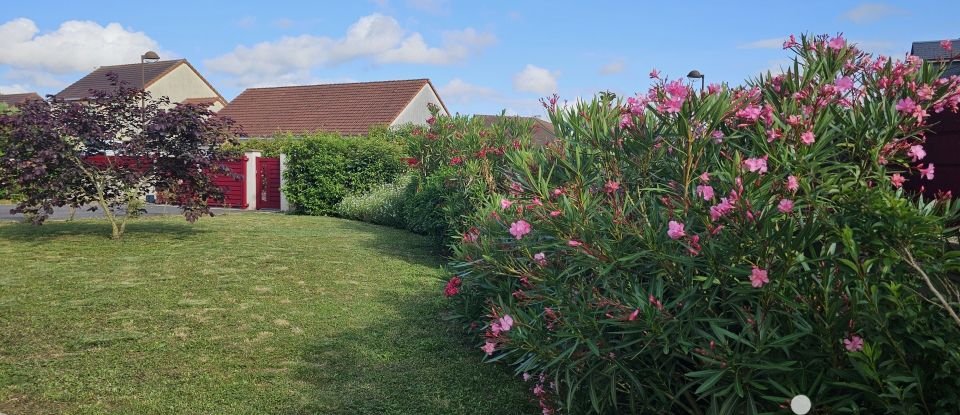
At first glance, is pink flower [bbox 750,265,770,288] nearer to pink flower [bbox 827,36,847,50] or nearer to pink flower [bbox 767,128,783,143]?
pink flower [bbox 767,128,783,143]

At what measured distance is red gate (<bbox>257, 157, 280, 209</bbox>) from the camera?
22.5 meters

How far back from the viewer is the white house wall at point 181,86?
4206 cm

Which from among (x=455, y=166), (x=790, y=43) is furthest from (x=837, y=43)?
(x=455, y=166)

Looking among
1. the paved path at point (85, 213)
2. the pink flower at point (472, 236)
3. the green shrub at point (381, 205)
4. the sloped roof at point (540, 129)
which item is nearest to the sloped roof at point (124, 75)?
the paved path at point (85, 213)

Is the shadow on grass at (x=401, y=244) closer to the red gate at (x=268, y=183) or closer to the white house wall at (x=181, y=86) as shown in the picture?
the red gate at (x=268, y=183)

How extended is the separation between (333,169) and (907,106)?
1716cm

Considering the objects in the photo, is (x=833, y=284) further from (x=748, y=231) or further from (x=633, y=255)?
(x=633, y=255)

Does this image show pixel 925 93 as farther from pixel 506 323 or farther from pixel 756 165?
pixel 506 323

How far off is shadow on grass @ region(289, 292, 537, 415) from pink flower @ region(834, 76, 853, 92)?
95.2 inches

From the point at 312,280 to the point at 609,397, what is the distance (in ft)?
19.1

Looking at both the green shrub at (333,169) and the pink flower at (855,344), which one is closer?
the pink flower at (855,344)

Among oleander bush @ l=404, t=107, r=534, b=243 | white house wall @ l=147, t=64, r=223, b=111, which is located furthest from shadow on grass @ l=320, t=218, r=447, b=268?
white house wall @ l=147, t=64, r=223, b=111

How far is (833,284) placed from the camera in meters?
2.64

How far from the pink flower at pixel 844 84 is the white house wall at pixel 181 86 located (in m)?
42.0
